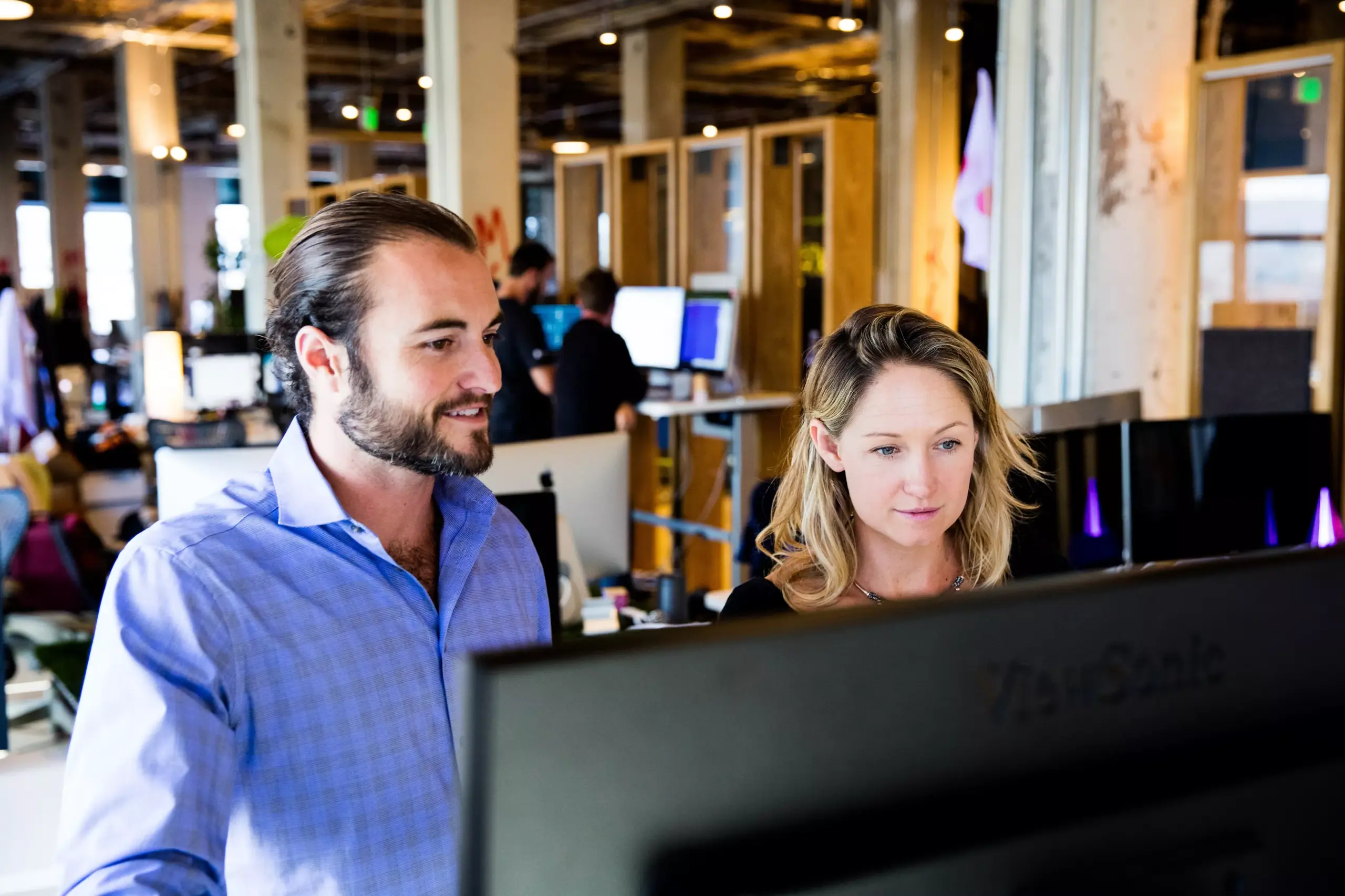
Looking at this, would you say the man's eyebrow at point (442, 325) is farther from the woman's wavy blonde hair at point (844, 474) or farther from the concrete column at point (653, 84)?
the concrete column at point (653, 84)

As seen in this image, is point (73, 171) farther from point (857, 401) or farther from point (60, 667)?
point (857, 401)

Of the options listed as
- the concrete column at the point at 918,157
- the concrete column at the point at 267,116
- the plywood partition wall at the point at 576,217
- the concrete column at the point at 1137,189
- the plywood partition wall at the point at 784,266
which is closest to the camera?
the concrete column at the point at 1137,189

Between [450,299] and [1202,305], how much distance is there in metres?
3.89

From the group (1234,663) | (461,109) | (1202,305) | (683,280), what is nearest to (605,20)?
(683,280)

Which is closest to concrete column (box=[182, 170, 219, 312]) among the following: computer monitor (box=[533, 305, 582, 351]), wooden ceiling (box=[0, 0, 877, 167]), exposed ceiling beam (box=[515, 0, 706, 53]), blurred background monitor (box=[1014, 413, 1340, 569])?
wooden ceiling (box=[0, 0, 877, 167])

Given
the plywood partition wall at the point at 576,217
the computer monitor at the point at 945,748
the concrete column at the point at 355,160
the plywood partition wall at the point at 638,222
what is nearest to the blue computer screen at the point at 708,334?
the plywood partition wall at the point at 638,222

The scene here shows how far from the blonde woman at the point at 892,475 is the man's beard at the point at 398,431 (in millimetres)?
509

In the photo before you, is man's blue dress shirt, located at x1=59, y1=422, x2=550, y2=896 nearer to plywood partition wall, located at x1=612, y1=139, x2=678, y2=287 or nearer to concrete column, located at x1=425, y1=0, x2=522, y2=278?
concrete column, located at x1=425, y1=0, x2=522, y2=278

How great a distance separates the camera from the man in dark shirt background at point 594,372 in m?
5.96

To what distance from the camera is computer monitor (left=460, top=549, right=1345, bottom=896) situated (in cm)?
53

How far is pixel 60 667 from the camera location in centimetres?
Answer: 281

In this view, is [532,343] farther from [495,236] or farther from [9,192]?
[9,192]

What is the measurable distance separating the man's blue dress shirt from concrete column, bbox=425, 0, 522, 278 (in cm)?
526

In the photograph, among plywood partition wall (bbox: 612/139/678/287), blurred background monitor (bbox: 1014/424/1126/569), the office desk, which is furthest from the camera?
plywood partition wall (bbox: 612/139/678/287)
